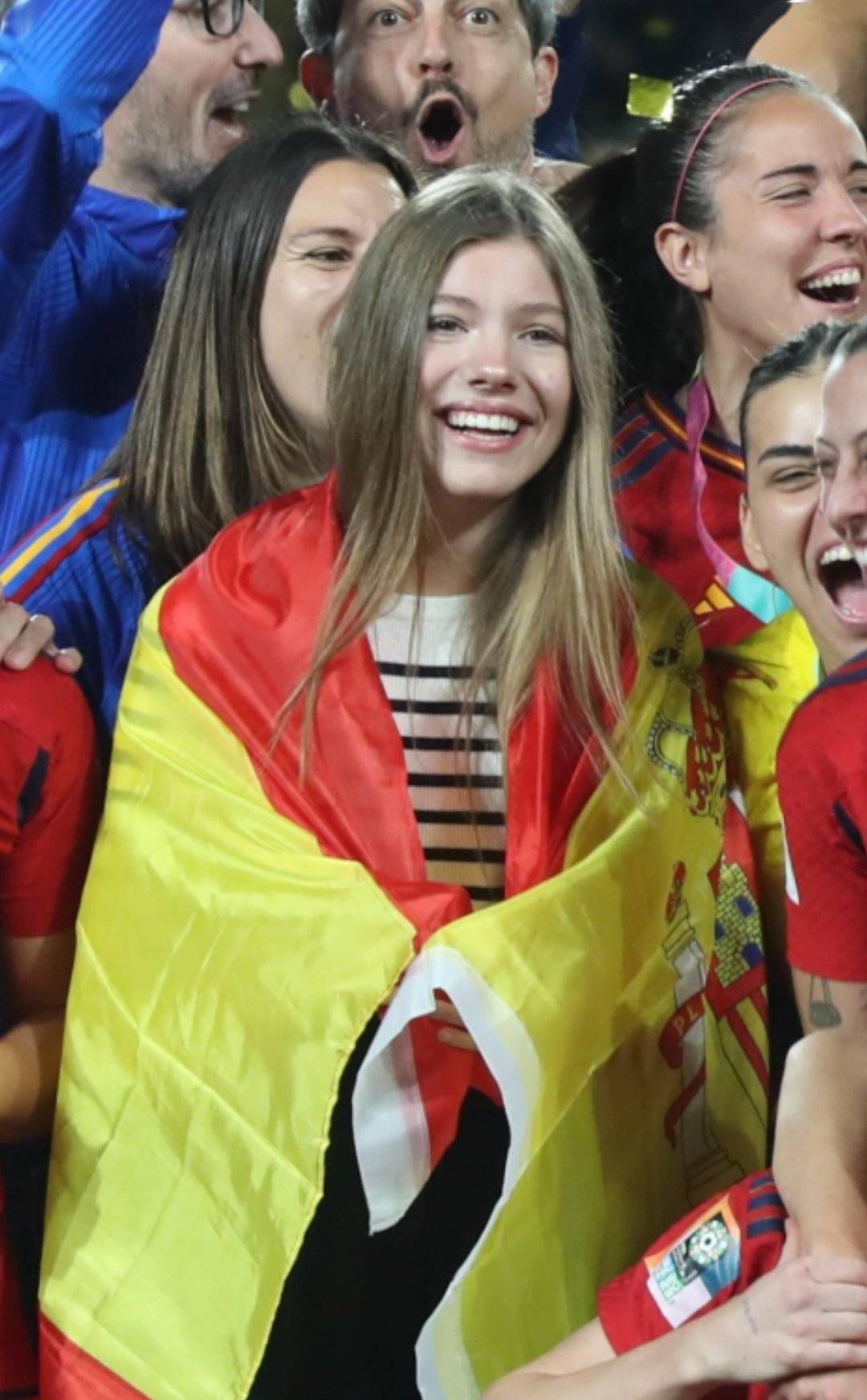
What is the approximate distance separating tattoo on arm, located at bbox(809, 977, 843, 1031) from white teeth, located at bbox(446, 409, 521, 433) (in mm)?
595

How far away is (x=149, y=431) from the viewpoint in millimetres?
2484

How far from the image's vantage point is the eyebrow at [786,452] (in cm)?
224

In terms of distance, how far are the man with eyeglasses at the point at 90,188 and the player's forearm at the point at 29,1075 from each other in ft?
2.28

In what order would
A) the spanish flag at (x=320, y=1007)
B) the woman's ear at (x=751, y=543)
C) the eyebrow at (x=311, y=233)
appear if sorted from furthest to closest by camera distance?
the eyebrow at (x=311, y=233) < the woman's ear at (x=751, y=543) < the spanish flag at (x=320, y=1007)

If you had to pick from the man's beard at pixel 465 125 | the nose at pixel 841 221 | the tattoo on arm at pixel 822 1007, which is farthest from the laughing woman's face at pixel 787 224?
the tattoo on arm at pixel 822 1007

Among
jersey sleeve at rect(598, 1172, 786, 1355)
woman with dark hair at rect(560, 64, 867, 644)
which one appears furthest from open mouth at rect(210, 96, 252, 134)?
jersey sleeve at rect(598, 1172, 786, 1355)

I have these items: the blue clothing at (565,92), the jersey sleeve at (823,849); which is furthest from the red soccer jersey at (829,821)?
the blue clothing at (565,92)

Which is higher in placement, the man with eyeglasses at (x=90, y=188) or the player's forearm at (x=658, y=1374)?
the man with eyeglasses at (x=90, y=188)

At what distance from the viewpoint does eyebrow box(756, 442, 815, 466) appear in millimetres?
2244

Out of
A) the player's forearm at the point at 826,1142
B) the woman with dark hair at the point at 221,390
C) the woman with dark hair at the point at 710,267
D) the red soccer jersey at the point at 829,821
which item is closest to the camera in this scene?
the player's forearm at the point at 826,1142

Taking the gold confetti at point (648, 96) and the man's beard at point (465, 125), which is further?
the gold confetti at point (648, 96)

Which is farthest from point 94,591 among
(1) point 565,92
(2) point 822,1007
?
(1) point 565,92

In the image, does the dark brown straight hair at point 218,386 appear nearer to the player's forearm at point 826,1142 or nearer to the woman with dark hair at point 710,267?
the woman with dark hair at point 710,267

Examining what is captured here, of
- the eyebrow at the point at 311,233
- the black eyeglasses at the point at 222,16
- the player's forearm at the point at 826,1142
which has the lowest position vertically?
the player's forearm at the point at 826,1142
